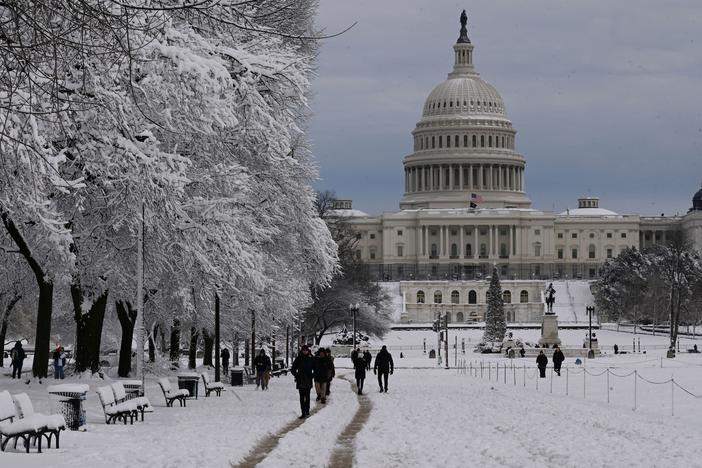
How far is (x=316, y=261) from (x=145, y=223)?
47.3ft

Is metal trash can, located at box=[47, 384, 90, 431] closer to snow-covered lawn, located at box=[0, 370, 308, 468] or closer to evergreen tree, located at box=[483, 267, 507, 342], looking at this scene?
snow-covered lawn, located at box=[0, 370, 308, 468]

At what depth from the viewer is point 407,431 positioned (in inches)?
827

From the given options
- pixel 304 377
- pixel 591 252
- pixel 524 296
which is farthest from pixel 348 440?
pixel 591 252

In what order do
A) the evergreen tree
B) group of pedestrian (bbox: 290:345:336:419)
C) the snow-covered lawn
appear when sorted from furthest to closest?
the evergreen tree
group of pedestrian (bbox: 290:345:336:419)
the snow-covered lawn

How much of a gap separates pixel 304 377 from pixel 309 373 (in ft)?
1.07

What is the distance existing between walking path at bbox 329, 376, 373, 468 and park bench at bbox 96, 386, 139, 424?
3.36 metres

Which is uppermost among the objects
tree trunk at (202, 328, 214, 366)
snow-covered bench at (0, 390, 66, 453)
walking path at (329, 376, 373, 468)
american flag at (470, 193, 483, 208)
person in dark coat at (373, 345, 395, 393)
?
american flag at (470, 193, 483, 208)

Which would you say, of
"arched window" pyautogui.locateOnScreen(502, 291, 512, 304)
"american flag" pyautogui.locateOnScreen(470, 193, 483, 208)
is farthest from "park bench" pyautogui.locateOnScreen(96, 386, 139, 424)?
"american flag" pyautogui.locateOnScreen(470, 193, 483, 208)

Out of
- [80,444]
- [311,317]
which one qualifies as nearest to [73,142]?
[80,444]

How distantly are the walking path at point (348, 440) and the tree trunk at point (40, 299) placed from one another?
21.8ft

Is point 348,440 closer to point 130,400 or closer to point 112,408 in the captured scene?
point 112,408

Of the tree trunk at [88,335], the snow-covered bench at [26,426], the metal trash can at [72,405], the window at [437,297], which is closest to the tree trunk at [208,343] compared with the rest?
the tree trunk at [88,335]

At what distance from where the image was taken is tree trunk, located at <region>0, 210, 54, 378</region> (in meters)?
26.0

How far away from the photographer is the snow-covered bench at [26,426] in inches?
639
